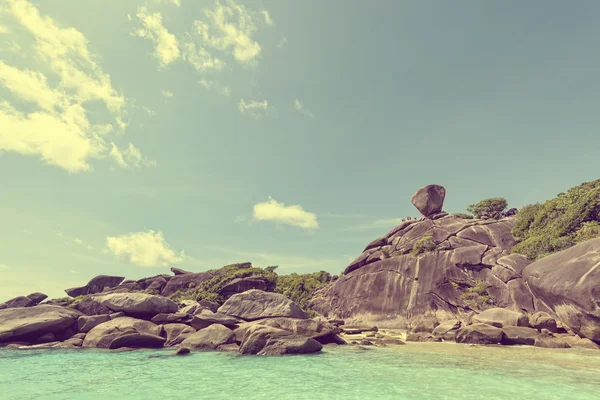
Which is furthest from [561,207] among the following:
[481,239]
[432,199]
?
[432,199]

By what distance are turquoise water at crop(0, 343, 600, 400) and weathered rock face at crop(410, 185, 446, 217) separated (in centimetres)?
2716

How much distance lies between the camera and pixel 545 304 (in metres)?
18.7

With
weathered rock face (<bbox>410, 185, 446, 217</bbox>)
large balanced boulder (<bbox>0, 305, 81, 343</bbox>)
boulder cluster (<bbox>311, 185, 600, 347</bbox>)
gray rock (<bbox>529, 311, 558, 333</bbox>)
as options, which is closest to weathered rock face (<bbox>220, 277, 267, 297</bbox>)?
boulder cluster (<bbox>311, 185, 600, 347</bbox>)

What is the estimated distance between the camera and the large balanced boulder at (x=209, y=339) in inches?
680

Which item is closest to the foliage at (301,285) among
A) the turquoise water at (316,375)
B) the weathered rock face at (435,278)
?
the weathered rock face at (435,278)

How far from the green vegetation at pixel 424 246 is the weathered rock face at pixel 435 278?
50 cm

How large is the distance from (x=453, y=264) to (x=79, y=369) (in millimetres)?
27140

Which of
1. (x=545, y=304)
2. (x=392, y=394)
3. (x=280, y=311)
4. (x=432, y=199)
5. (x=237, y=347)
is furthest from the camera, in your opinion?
(x=432, y=199)

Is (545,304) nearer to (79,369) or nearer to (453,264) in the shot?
(453,264)

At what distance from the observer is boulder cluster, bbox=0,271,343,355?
53.0 feet

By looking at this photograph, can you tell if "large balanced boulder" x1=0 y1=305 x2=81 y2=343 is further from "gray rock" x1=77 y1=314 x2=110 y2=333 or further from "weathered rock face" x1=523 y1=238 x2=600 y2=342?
"weathered rock face" x1=523 y1=238 x2=600 y2=342

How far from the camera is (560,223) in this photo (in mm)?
24500

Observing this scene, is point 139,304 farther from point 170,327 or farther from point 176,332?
point 176,332

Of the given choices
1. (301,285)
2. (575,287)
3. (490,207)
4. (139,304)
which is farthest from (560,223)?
(139,304)
